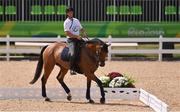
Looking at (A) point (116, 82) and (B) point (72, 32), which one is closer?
(B) point (72, 32)

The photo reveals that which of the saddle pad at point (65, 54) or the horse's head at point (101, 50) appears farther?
the saddle pad at point (65, 54)

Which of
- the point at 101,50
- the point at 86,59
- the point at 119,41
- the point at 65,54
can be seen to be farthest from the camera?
the point at 119,41

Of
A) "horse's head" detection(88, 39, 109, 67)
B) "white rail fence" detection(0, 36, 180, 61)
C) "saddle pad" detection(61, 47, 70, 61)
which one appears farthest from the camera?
"white rail fence" detection(0, 36, 180, 61)

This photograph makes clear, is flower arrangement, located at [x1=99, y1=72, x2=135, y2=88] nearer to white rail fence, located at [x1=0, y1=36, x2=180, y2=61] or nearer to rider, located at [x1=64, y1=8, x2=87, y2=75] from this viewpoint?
rider, located at [x1=64, y1=8, x2=87, y2=75]

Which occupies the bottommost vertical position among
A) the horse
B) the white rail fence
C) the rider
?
the white rail fence

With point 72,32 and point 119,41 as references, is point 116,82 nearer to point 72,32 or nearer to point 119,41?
point 72,32

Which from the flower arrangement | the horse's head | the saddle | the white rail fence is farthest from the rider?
the white rail fence

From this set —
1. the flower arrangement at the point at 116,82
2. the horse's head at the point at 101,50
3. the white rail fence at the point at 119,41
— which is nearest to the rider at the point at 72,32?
the horse's head at the point at 101,50


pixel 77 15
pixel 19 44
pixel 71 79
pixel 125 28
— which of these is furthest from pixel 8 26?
pixel 71 79

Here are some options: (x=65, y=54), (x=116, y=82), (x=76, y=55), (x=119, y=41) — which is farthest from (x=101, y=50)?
(x=119, y=41)

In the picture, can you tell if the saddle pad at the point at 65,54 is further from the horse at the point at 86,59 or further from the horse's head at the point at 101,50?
the horse's head at the point at 101,50

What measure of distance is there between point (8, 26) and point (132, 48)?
631 centimetres

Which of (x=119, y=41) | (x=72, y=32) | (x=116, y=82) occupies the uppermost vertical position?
(x=72, y=32)

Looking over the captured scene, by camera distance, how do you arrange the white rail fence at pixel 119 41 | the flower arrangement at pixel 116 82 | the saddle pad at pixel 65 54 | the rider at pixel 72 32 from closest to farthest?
1. the rider at pixel 72 32
2. the saddle pad at pixel 65 54
3. the flower arrangement at pixel 116 82
4. the white rail fence at pixel 119 41
